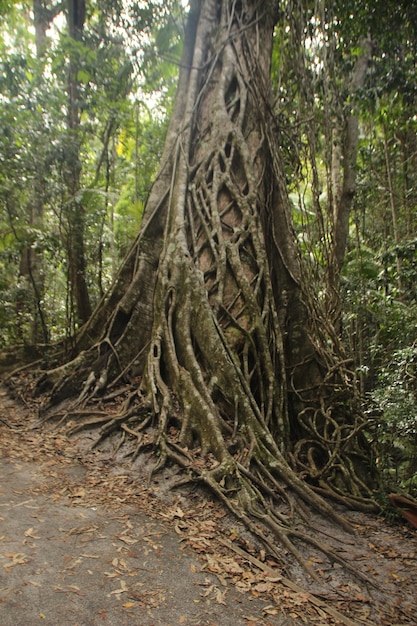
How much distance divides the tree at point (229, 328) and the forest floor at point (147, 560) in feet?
0.87

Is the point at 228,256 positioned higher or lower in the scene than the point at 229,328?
higher

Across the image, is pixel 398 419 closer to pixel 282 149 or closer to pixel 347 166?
pixel 347 166

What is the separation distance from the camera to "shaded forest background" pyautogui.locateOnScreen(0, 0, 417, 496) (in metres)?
5.98

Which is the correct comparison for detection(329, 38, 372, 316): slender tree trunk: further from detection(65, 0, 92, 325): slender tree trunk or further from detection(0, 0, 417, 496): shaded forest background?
detection(65, 0, 92, 325): slender tree trunk

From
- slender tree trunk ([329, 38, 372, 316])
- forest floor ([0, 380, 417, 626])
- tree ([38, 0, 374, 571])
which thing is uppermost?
slender tree trunk ([329, 38, 372, 316])

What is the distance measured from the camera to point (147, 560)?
307 cm

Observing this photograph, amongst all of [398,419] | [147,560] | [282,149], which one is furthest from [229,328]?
[282,149]

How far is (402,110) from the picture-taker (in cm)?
629

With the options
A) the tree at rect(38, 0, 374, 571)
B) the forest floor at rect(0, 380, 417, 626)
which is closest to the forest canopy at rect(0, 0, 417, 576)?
the tree at rect(38, 0, 374, 571)

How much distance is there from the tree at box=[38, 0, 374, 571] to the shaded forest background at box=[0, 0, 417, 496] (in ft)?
1.58

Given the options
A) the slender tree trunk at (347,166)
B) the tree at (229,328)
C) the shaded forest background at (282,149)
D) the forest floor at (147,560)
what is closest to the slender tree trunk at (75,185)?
the shaded forest background at (282,149)

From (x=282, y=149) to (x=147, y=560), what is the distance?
690cm

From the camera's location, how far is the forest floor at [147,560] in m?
2.54

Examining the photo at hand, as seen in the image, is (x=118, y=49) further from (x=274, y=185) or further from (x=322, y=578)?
(x=322, y=578)
